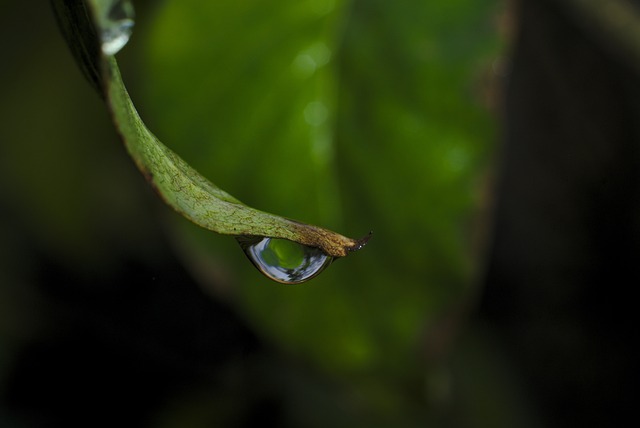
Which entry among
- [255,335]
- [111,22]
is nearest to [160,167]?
[111,22]

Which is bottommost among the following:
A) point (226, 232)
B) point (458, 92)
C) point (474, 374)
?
point (226, 232)

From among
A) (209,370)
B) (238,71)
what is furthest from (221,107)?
(209,370)

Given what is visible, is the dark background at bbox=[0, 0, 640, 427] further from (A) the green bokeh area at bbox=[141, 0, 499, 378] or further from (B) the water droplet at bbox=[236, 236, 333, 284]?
(B) the water droplet at bbox=[236, 236, 333, 284]

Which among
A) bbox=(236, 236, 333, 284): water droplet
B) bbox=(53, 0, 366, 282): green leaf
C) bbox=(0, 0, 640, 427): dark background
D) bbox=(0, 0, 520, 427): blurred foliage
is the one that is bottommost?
bbox=(53, 0, 366, 282): green leaf

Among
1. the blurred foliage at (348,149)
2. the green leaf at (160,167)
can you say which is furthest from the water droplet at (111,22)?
the blurred foliage at (348,149)

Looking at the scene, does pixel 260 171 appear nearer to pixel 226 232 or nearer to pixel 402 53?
pixel 402 53

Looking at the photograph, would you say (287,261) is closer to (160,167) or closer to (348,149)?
(160,167)

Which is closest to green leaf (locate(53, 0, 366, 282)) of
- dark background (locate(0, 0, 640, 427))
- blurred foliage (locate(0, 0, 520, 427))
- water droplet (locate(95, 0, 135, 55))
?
water droplet (locate(95, 0, 135, 55))
